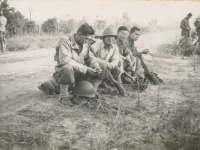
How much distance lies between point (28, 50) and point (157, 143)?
6.77ft

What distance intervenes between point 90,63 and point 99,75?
0.17 meters

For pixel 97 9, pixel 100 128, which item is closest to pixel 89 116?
pixel 100 128

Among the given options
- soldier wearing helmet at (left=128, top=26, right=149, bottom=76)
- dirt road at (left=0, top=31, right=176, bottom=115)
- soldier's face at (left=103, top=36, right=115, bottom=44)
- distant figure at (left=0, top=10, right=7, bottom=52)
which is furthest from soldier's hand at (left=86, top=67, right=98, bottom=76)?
distant figure at (left=0, top=10, right=7, bottom=52)

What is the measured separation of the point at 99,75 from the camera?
3.27 metres

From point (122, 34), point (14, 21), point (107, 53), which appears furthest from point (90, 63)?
point (14, 21)

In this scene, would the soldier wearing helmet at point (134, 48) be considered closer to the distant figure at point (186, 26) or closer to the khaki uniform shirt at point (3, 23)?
the distant figure at point (186, 26)

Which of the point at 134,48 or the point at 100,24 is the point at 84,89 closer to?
the point at 100,24

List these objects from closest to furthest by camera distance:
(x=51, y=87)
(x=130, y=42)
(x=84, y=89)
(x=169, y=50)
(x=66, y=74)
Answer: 1. (x=66, y=74)
2. (x=84, y=89)
3. (x=51, y=87)
4. (x=130, y=42)
5. (x=169, y=50)

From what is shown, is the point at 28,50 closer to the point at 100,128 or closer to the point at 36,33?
the point at 36,33

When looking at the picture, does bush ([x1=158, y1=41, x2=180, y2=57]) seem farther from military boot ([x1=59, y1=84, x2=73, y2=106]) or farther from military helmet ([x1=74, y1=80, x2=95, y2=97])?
military boot ([x1=59, y1=84, x2=73, y2=106])

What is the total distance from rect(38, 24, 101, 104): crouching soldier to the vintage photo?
10 millimetres

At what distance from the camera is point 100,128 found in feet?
9.20

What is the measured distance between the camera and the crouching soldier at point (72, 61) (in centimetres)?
301

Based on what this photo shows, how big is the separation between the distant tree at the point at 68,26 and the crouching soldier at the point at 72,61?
192mm
